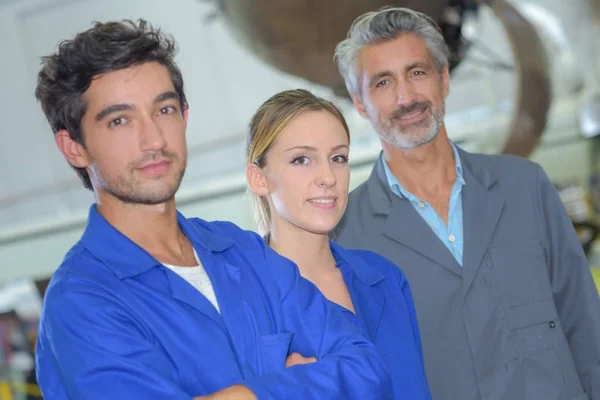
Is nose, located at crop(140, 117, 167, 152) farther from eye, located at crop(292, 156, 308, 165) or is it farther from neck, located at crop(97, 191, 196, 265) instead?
eye, located at crop(292, 156, 308, 165)

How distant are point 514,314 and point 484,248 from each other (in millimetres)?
120

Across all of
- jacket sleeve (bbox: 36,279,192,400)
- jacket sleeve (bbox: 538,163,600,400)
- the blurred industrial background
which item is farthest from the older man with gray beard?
the blurred industrial background

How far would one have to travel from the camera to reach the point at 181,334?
98 cm

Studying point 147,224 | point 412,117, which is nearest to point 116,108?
point 147,224

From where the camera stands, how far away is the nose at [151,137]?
3.32 feet

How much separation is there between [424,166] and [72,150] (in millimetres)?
747

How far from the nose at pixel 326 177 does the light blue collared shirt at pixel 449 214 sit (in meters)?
0.41

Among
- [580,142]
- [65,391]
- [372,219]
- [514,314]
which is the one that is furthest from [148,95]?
[580,142]

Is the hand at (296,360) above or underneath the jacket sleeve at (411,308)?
above

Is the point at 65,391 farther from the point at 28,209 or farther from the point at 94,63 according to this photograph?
the point at 28,209

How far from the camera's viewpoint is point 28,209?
285 inches

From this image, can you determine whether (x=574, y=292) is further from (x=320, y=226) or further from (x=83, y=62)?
(x=83, y=62)

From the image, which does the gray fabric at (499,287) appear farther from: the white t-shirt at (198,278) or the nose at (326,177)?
the white t-shirt at (198,278)

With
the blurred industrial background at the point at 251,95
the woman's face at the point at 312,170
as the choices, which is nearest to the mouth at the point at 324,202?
the woman's face at the point at 312,170
